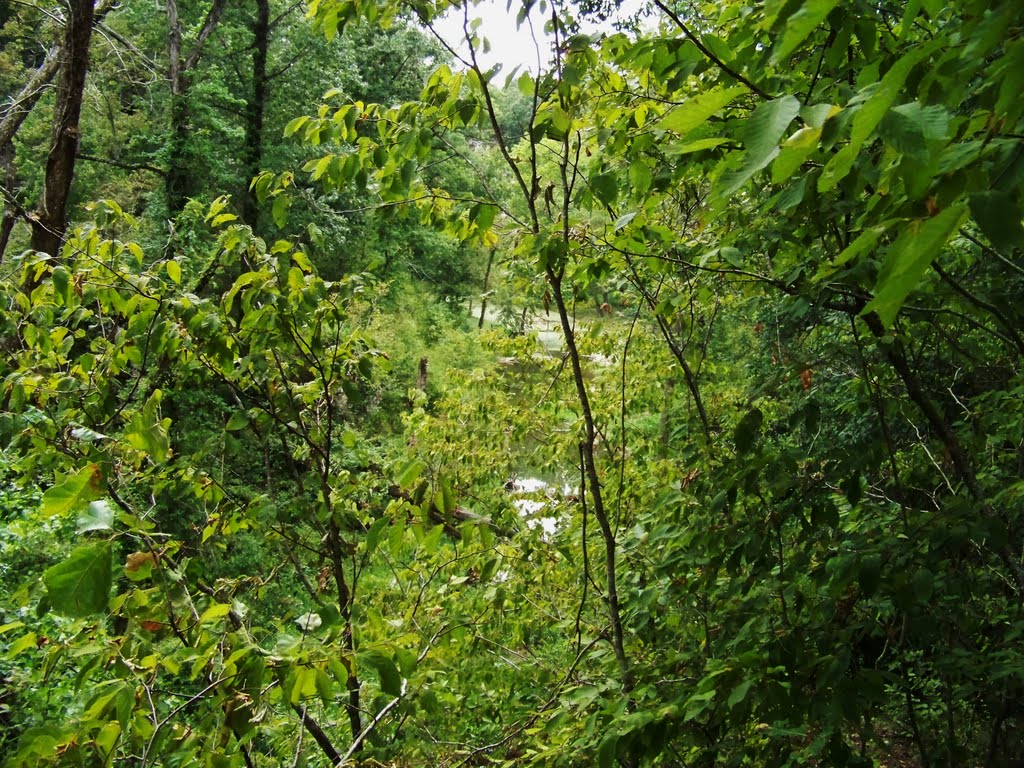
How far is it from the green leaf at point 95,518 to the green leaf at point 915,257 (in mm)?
1005

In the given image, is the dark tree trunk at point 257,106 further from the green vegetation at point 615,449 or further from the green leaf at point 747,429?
the green leaf at point 747,429

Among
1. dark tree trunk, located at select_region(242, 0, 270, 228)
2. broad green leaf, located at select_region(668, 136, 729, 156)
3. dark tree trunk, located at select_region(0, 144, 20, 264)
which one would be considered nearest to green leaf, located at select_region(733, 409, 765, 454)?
broad green leaf, located at select_region(668, 136, 729, 156)

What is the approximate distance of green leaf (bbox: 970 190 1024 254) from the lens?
60cm

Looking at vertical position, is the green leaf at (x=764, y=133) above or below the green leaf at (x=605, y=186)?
below

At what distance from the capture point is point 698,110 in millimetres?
710

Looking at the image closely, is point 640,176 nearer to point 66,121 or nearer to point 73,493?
point 73,493

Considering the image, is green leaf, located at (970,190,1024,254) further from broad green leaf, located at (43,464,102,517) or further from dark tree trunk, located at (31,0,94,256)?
dark tree trunk, located at (31,0,94,256)

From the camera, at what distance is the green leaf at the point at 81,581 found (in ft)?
3.06

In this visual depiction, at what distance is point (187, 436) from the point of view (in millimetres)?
8359

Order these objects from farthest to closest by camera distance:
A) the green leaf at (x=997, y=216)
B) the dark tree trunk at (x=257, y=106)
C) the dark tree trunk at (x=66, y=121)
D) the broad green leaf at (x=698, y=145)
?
the dark tree trunk at (x=257, y=106) → the dark tree trunk at (x=66, y=121) → the broad green leaf at (x=698, y=145) → the green leaf at (x=997, y=216)

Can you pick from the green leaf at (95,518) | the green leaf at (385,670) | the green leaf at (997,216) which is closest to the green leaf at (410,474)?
the green leaf at (385,670)

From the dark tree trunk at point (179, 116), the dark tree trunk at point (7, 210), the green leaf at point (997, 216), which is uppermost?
the dark tree trunk at point (179, 116)

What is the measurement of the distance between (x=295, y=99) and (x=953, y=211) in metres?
14.2

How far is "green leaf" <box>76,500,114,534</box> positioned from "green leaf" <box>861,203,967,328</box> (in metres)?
1.00
